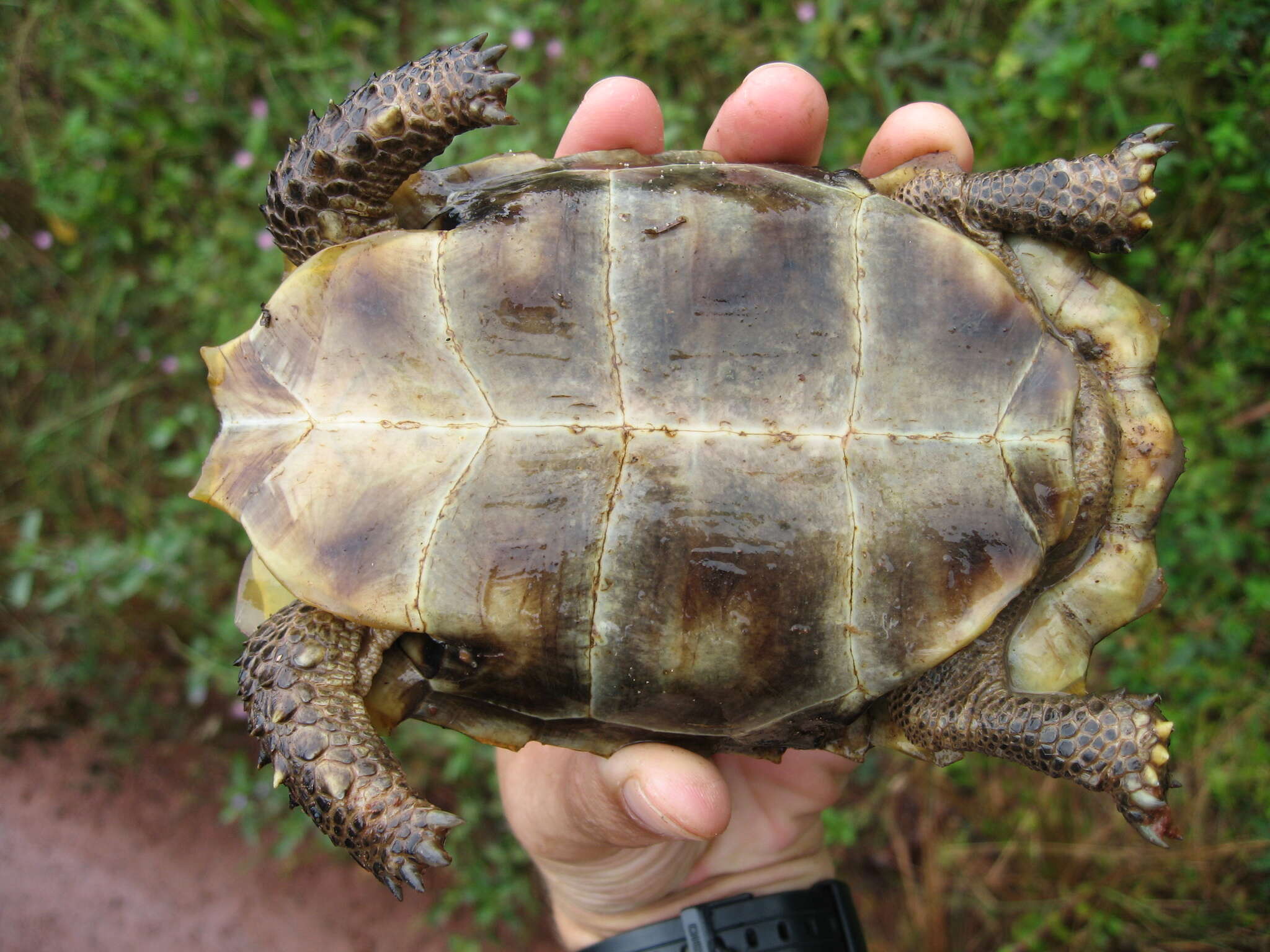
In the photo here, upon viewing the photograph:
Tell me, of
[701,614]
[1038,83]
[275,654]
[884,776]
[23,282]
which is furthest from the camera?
[23,282]

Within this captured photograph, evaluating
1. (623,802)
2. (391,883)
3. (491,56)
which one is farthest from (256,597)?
(491,56)

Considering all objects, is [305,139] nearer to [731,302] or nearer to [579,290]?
[579,290]

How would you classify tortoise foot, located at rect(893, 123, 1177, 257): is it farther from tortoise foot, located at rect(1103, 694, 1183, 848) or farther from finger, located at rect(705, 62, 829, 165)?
tortoise foot, located at rect(1103, 694, 1183, 848)

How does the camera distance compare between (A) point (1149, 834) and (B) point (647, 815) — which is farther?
(A) point (1149, 834)

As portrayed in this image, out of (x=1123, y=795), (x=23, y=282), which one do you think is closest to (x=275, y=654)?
(x=1123, y=795)

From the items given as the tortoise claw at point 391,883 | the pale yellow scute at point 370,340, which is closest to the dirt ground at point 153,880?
the tortoise claw at point 391,883

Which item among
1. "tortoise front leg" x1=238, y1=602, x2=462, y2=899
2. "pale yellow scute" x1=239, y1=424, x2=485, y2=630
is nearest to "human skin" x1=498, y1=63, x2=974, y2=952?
"tortoise front leg" x1=238, y1=602, x2=462, y2=899

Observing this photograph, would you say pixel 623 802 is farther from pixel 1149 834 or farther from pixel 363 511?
pixel 1149 834
